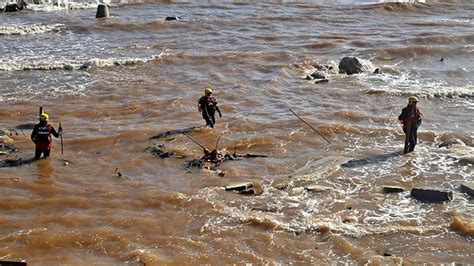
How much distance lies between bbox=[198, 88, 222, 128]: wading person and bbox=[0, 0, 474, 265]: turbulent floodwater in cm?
33

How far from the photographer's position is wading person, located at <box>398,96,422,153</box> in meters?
13.6

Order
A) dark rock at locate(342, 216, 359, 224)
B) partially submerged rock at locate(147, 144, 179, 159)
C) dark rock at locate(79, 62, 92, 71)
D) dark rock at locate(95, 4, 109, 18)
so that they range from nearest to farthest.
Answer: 1. dark rock at locate(342, 216, 359, 224)
2. partially submerged rock at locate(147, 144, 179, 159)
3. dark rock at locate(79, 62, 92, 71)
4. dark rock at locate(95, 4, 109, 18)

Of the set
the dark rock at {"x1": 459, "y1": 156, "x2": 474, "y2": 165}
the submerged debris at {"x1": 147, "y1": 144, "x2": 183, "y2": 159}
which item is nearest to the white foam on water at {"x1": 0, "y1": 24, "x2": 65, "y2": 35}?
the submerged debris at {"x1": 147, "y1": 144, "x2": 183, "y2": 159}

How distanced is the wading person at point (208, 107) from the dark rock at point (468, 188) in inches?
249

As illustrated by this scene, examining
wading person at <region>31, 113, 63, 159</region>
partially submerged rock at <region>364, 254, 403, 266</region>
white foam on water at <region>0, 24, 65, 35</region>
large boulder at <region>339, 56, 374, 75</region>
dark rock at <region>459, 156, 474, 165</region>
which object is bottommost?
partially submerged rock at <region>364, 254, 403, 266</region>

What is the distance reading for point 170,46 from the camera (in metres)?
26.7

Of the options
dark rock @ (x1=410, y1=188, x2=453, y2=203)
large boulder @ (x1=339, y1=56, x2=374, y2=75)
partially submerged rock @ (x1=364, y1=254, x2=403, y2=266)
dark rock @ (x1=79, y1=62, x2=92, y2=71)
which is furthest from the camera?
dark rock @ (x1=79, y1=62, x2=92, y2=71)

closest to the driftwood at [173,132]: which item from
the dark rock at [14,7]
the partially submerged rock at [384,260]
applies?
the partially submerged rock at [384,260]

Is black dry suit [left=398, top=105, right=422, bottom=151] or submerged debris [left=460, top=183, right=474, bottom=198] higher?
black dry suit [left=398, top=105, right=422, bottom=151]

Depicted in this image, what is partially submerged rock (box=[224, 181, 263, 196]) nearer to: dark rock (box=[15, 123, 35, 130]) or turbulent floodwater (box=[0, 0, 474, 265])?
turbulent floodwater (box=[0, 0, 474, 265])

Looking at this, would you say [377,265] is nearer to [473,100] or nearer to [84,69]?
[473,100]

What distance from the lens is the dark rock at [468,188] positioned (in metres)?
11.6

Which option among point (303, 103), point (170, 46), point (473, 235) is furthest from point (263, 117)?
point (170, 46)

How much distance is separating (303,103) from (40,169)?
819 centimetres
